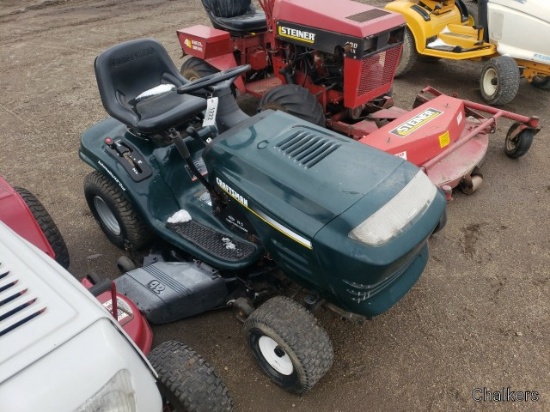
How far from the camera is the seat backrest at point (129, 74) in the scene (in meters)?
2.66

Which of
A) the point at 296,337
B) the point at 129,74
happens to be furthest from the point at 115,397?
the point at 129,74

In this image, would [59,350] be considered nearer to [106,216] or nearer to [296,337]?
[296,337]

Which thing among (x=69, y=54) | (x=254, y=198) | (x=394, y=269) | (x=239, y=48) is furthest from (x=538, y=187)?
(x=69, y=54)

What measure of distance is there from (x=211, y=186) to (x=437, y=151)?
166 cm

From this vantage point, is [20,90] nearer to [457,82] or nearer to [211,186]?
[211,186]

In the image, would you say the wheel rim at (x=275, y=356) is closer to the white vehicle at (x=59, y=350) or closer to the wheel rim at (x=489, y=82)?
the white vehicle at (x=59, y=350)

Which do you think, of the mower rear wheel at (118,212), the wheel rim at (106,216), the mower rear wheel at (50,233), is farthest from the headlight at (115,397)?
the wheel rim at (106,216)

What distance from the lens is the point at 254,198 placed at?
1943 mm

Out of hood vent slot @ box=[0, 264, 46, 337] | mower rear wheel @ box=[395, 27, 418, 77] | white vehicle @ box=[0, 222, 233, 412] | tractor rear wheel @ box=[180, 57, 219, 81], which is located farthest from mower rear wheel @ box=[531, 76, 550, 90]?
hood vent slot @ box=[0, 264, 46, 337]

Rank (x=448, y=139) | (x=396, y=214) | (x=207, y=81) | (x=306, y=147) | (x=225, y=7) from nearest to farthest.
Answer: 1. (x=396, y=214)
2. (x=306, y=147)
3. (x=207, y=81)
4. (x=448, y=139)
5. (x=225, y=7)

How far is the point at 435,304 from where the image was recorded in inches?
99.1

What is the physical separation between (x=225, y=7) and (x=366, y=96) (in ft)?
6.49

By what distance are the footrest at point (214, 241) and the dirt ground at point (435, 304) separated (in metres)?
0.43

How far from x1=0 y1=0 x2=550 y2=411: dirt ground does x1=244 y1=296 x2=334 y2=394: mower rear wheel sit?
249 millimetres
